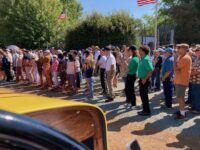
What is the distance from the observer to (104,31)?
92.0ft

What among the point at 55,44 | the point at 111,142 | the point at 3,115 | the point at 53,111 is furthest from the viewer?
the point at 55,44

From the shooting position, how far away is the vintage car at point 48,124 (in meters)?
1.50

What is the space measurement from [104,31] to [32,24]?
15.3m

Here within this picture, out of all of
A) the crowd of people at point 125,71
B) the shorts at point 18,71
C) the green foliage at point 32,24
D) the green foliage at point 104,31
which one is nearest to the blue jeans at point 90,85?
the crowd of people at point 125,71

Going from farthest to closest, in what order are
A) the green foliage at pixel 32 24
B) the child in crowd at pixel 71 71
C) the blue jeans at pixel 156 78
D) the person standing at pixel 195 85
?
the green foliage at pixel 32 24, the child in crowd at pixel 71 71, the blue jeans at pixel 156 78, the person standing at pixel 195 85

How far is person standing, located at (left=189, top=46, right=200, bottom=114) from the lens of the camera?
9516 millimetres

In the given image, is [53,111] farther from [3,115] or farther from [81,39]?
[81,39]

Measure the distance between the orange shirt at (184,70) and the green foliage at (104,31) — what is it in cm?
1909

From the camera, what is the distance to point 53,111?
8.13 feet

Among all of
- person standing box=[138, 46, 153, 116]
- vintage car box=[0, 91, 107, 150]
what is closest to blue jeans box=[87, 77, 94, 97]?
person standing box=[138, 46, 153, 116]

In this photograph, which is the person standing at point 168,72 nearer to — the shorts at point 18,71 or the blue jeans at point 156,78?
the blue jeans at point 156,78

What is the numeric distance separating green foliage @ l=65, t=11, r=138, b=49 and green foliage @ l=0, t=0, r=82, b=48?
1197 centimetres

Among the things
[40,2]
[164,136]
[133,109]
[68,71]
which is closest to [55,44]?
[40,2]

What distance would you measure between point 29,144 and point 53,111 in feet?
3.13
